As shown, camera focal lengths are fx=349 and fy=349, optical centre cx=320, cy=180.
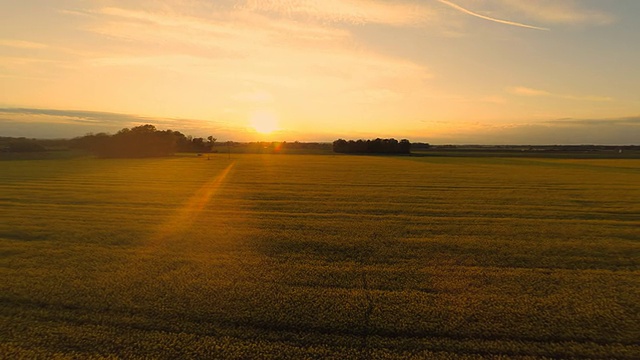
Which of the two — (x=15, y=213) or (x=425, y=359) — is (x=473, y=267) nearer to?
(x=425, y=359)

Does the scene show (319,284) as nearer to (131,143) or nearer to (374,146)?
(131,143)

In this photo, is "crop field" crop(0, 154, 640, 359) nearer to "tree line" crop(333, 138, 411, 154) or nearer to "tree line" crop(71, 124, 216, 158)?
"tree line" crop(71, 124, 216, 158)

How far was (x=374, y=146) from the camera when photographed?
11106 cm

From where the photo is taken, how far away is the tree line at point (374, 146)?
107188 mm

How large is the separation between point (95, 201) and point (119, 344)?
15.4m

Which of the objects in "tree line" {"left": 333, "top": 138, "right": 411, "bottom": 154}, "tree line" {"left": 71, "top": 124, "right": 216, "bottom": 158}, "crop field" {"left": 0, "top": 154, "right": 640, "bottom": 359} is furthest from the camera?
"tree line" {"left": 333, "top": 138, "right": 411, "bottom": 154}

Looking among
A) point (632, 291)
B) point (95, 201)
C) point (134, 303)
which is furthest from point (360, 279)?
point (95, 201)

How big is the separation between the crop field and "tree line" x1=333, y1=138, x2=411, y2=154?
93035 millimetres

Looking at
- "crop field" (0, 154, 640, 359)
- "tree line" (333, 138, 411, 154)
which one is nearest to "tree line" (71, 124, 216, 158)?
"tree line" (333, 138, 411, 154)

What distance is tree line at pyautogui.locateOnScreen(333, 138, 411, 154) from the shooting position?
107188 mm

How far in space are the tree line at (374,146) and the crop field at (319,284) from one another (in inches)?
3663

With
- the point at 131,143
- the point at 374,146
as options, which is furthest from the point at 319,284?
the point at 374,146

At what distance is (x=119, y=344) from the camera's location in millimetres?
5289

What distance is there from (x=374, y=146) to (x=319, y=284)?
105795mm
